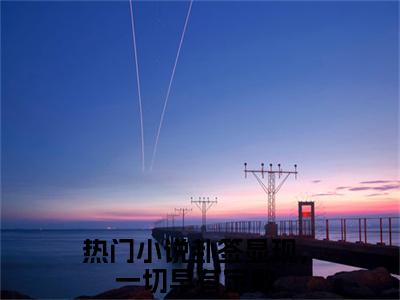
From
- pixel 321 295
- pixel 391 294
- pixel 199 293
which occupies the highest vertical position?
pixel 391 294

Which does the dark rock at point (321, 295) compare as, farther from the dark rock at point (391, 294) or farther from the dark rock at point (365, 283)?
the dark rock at point (391, 294)

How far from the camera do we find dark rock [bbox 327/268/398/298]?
67.3 ft

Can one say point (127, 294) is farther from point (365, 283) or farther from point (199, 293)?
point (365, 283)

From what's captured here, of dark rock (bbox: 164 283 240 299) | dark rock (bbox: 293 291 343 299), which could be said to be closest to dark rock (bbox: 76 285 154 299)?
dark rock (bbox: 164 283 240 299)

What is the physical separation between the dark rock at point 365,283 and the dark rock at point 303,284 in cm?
65

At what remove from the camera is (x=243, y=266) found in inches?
1228

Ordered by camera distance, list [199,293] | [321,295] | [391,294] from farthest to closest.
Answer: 1. [199,293]
2. [321,295]
3. [391,294]

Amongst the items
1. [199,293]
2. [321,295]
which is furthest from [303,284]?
[199,293]

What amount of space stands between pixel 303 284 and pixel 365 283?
9.90ft

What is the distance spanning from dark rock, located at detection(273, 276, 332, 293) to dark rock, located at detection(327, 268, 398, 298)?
65 centimetres

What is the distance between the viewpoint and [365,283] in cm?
2178

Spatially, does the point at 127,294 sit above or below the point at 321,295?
above

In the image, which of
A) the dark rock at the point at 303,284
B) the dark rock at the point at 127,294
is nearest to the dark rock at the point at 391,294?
the dark rock at the point at 303,284

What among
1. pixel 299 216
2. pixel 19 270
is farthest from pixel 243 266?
pixel 19 270
